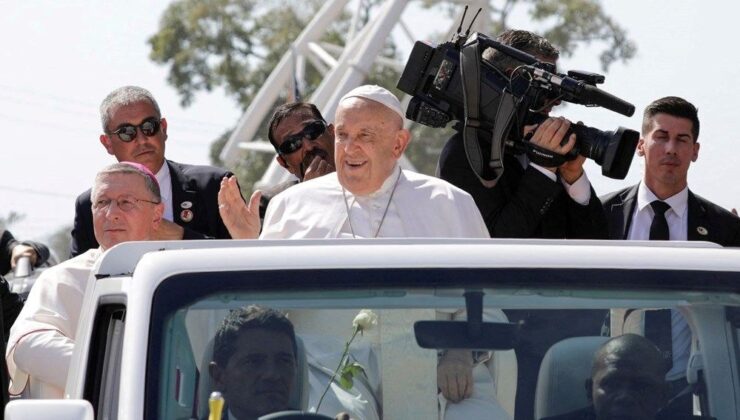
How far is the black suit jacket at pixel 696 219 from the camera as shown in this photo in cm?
792

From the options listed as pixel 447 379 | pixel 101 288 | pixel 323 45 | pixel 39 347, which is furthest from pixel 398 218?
pixel 323 45

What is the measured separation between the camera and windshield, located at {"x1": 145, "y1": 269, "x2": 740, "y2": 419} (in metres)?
4.02

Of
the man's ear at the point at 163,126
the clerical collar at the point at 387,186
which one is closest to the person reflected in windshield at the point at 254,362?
the clerical collar at the point at 387,186

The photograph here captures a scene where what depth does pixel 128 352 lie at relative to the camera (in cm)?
395

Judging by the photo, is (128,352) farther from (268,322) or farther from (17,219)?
(17,219)

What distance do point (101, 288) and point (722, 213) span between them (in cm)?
421

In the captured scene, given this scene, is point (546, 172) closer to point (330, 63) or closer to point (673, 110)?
point (673, 110)

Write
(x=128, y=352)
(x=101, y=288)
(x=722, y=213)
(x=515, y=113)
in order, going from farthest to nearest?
(x=722, y=213)
(x=515, y=113)
(x=101, y=288)
(x=128, y=352)

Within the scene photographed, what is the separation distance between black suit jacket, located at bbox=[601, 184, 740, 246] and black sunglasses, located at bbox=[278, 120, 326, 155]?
144 cm

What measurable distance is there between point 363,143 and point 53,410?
2.81 m

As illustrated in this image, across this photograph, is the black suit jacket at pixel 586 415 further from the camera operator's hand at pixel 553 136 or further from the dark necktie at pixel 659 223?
the dark necktie at pixel 659 223

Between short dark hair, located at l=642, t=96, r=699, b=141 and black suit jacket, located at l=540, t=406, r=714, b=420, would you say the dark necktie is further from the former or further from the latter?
black suit jacket, located at l=540, t=406, r=714, b=420

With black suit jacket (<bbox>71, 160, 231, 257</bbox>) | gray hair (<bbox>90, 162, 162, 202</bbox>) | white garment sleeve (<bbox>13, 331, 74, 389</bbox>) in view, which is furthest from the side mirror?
black suit jacket (<bbox>71, 160, 231, 257</bbox>)

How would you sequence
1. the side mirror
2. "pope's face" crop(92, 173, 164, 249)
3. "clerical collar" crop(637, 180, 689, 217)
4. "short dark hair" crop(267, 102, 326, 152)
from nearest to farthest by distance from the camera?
1. the side mirror
2. "pope's face" crop(92, 173, 164, 249)
3. "short dark hair" crop(267, 102, 326, 152)
4. "clerical collar" crop(637, 180, 689, 217)
